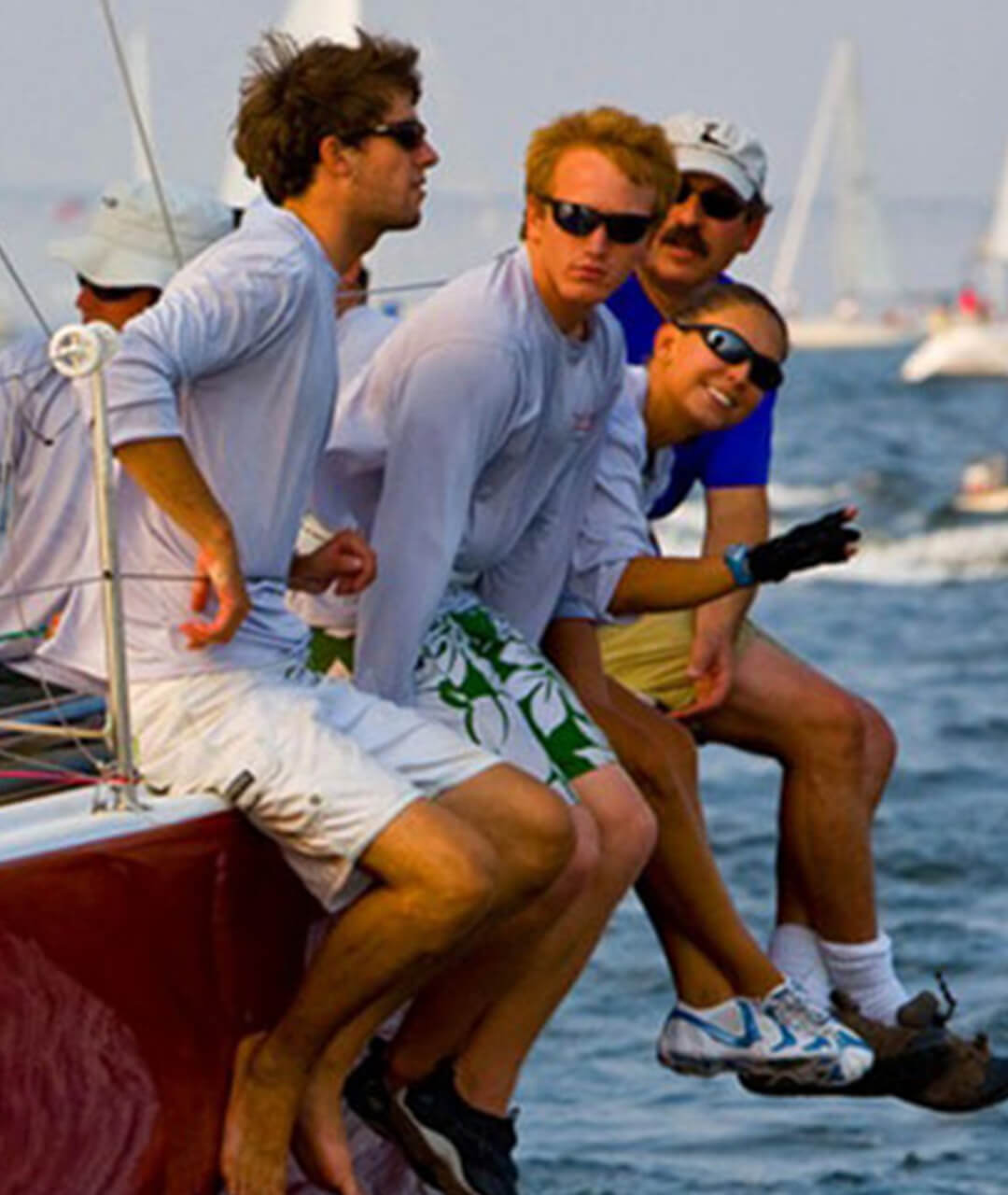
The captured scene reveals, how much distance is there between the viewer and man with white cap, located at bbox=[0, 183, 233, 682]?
5.84m

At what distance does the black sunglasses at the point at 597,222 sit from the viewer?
18.8 ft

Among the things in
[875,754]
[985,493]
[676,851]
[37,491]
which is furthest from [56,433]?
[985,493]

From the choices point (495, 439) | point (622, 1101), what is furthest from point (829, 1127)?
point (495, 439)

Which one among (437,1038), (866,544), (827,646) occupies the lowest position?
(866,544)

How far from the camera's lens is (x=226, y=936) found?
17.9 ft

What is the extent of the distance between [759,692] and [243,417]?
1869 millimetres

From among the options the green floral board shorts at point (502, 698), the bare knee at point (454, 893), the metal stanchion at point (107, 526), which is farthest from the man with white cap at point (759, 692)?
the metal stanchion at point (107, 526)

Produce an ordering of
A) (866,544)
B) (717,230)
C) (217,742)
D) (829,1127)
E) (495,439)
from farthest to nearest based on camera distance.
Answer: (866,544) < (829,1127) < (717,230) < (495,439) < (217,742)

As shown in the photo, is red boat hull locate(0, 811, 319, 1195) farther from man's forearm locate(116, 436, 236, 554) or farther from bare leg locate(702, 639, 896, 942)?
bare leg locate(702, 639, 896, 942)

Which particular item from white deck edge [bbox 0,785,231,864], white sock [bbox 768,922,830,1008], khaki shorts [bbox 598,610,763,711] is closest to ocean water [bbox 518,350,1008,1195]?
white sock [bbox 768,922,830,1008]

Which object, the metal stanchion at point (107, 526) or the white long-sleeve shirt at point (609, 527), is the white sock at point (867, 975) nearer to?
the white long-sleeve shirt at point (609, 527)

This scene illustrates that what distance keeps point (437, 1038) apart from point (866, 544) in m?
26.7

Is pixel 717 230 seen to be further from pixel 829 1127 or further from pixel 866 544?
pixel 866 544

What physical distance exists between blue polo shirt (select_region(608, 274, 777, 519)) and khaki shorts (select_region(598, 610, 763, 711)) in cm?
23
